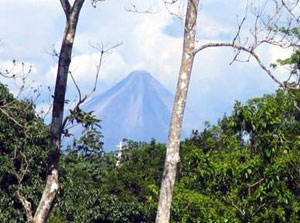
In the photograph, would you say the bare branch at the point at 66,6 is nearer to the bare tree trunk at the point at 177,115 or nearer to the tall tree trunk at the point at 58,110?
the tall tree trunk at the point at 58,110

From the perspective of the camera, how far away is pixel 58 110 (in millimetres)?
8812

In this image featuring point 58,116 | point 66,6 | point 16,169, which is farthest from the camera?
point 16,169

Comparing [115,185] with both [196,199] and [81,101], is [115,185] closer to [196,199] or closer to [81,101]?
[196,199]

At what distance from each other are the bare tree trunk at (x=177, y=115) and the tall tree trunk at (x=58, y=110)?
46.6 inches

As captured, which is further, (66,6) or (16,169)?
(16,169)

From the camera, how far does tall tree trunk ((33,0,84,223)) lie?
8.70 metres

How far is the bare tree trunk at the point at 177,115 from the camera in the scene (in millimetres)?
8656

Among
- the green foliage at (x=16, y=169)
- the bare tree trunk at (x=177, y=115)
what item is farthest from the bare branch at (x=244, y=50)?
the green foliage at (x=16, y=169)

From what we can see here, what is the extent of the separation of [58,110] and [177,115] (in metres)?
1.32

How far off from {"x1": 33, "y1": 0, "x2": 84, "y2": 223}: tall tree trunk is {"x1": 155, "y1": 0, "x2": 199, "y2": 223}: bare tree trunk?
1.18 metres

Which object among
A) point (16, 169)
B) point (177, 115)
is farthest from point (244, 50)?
point (16, 169)

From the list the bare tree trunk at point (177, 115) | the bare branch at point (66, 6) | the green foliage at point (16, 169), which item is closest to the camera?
the bare tree trunk at point (177, 115)

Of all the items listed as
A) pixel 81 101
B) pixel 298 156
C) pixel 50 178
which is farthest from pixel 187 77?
pixel 298 156

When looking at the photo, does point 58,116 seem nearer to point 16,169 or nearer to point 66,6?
point 66,6
